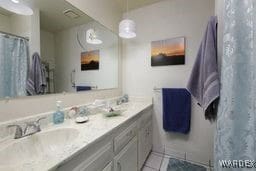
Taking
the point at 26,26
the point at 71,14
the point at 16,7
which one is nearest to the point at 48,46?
the point at 26,26

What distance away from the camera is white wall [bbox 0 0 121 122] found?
0.92 meters

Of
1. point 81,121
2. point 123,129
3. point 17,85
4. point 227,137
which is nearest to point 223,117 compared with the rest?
point 227,137

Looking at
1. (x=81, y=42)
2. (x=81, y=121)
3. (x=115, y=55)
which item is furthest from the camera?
(x=115, y=55)

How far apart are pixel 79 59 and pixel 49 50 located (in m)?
0.36

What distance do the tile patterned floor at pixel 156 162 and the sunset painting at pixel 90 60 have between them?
1.50 metres

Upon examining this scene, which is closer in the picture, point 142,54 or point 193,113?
point 193,113

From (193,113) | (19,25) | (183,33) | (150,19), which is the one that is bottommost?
(193,113)

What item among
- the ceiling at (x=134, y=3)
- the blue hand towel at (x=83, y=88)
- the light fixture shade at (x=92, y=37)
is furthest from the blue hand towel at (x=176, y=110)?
the ceiling at (x=134, y=3)

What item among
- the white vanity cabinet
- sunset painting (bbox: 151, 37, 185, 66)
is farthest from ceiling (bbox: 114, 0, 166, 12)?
the white vanity cabinet

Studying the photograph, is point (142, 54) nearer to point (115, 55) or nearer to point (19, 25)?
point (115, 55)

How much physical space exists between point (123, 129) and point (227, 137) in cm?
77

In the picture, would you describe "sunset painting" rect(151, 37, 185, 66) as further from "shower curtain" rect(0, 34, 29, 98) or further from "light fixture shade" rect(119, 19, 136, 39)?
"shower curtain" rect(0, 34, 29, 98)

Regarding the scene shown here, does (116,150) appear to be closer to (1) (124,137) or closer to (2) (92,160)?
(1) (124,137)

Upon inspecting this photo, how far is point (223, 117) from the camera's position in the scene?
65 centimetres
